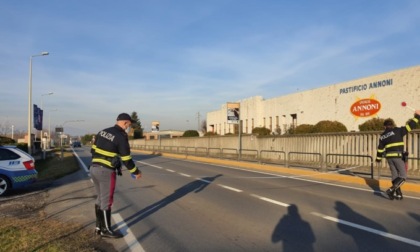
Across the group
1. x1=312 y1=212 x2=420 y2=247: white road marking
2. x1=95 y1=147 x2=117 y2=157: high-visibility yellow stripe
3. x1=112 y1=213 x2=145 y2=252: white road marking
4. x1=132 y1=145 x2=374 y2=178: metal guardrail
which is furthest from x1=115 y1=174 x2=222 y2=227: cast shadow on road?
x1=132 y1=145 x2=374 y2=178: metal guardrail

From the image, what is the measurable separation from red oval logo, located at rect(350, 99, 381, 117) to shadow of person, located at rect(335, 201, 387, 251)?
24460 mm

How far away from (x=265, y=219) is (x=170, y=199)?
12.0 ft

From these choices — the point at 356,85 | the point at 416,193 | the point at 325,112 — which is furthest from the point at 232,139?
the point at 416,193

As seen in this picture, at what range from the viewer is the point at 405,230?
7066 mm

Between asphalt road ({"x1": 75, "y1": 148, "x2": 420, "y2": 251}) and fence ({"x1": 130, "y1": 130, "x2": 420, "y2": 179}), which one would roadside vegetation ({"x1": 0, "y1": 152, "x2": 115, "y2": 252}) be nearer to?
asphalt road ({"x1": 75, "y1": 148, "x2": 420, "y2": 251})

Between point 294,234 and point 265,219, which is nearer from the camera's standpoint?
point 294,234

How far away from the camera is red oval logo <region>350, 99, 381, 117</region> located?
31906mm

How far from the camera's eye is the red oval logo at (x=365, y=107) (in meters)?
31.9

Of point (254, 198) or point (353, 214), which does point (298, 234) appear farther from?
point (254, 198)

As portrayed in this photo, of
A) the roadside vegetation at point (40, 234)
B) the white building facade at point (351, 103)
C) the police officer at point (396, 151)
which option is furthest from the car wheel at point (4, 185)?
the white building facade at point (351, 103)

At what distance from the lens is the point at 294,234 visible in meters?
6.89

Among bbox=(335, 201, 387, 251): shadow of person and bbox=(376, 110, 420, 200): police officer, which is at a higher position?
bbox=(376, 110, 420, 200): police officer

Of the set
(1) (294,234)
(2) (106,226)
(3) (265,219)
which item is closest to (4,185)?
(2) (106,226)

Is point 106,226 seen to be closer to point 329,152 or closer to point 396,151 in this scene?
point 396,151
